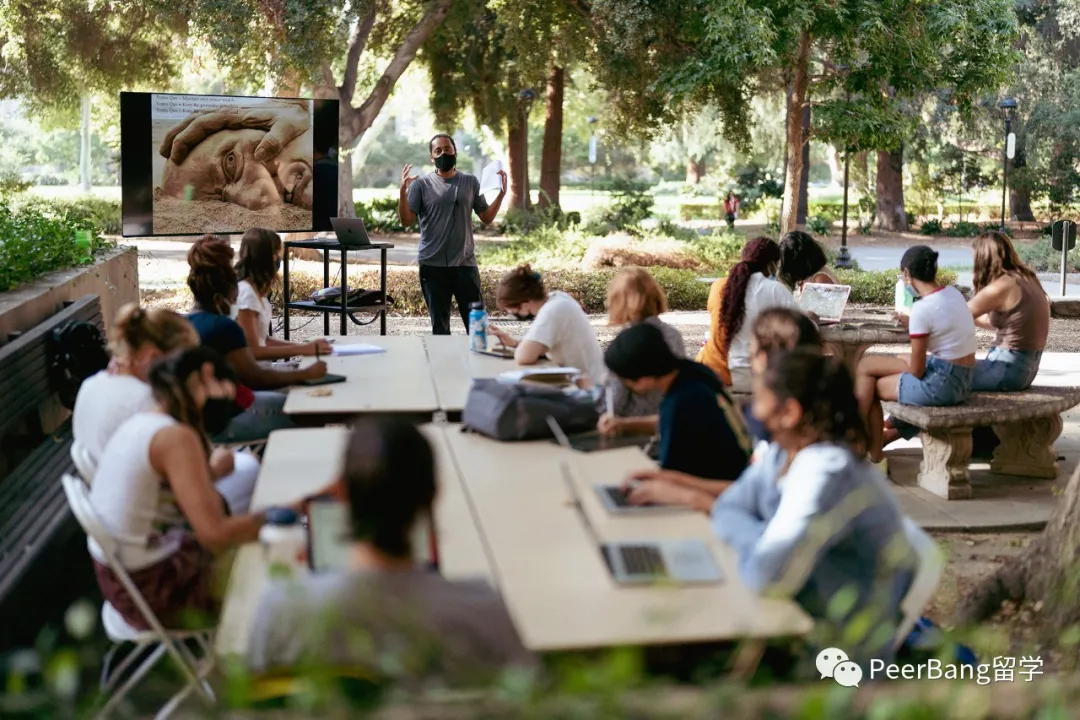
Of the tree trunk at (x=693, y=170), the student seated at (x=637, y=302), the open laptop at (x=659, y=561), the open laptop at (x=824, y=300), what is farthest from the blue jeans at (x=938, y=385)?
the tree trunk at (x=693, y=170)

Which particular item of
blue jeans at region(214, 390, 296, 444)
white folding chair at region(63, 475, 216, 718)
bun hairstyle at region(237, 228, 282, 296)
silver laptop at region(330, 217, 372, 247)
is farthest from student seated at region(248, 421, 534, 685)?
silver laptop at region(330, 217, 372, 247)

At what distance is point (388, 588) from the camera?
278 cm

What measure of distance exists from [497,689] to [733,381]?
562cm

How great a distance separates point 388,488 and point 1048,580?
9.99 feet

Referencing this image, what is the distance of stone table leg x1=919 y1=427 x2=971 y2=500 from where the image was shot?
23.5ft

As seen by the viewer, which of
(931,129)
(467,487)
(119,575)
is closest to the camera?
(119,575)

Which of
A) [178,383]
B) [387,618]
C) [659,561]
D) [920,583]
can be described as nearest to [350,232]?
[178,383]

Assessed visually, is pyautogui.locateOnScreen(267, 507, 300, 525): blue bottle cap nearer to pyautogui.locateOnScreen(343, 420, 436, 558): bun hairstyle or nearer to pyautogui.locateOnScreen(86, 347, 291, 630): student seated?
pyautogui.locateOnScreen(86, 347, 291, 630): student seated

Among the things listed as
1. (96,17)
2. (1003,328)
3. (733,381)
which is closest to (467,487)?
(733,381)

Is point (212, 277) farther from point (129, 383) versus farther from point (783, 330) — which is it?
point (783, 330)

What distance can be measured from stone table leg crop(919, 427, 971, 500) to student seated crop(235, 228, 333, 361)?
11.1 feet

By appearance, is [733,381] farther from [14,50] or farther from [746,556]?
[14,50]

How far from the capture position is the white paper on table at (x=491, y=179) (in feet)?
33.6

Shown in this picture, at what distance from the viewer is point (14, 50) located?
20828mm
